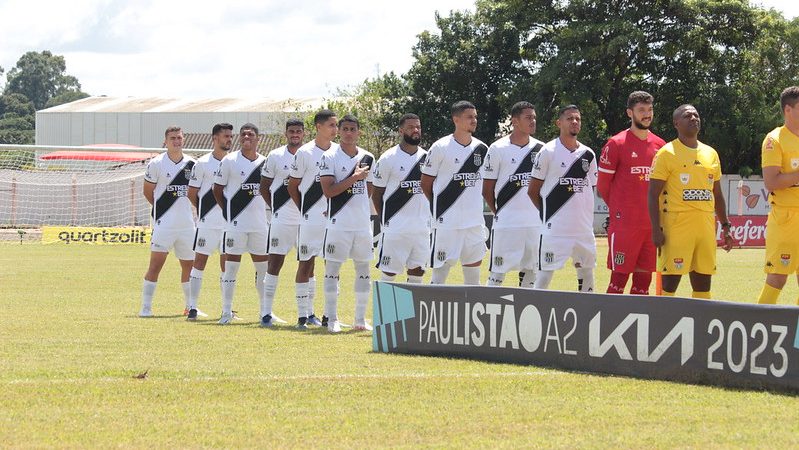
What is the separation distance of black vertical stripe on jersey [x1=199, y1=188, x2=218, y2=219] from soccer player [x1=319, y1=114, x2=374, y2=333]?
2.95 meters

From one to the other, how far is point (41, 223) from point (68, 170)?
2267mm

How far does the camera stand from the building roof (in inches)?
3494

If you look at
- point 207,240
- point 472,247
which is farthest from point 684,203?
point 207,240

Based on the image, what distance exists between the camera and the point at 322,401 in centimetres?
852

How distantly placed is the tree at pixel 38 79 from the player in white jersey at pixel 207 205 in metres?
175

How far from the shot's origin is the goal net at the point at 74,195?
44750 millimetres

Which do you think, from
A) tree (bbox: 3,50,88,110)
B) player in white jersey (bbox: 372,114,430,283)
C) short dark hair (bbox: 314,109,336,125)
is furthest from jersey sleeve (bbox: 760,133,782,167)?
tree (bbox: 3,50,88,110)

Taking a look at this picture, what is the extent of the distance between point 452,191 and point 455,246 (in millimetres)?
620

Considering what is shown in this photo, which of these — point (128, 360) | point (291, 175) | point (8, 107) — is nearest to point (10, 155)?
point (291, 175)

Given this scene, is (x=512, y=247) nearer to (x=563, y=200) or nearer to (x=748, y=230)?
(x=563, y=200)

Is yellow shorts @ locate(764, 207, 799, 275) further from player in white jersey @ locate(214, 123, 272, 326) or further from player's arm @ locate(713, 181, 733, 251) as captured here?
player in white jersey @ locate(214, 123, 272, 326)

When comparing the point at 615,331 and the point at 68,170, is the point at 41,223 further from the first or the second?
the point at 615,331

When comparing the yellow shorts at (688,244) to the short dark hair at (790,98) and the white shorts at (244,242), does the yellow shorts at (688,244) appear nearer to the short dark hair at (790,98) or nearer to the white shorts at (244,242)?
the short dark hair at (790,98)

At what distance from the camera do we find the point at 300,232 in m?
14.7
